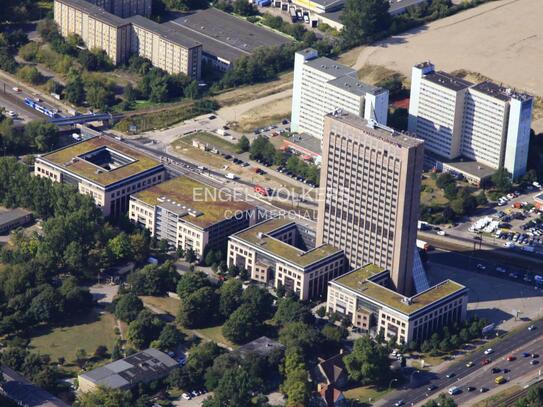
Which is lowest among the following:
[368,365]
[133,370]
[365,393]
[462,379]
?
[365,393]

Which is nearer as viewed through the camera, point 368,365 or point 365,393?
point 365,393

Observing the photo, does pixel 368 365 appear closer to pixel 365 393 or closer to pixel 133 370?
pixel 365 393

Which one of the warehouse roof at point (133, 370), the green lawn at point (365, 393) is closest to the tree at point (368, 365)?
the green lawn at point (365, 393)

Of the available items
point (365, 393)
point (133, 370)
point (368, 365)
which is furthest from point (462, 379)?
point (133, 370)

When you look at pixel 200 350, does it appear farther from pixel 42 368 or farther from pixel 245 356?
pixel 42 368

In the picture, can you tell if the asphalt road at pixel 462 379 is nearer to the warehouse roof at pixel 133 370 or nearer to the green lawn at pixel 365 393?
the green lawn at pixel 365 393

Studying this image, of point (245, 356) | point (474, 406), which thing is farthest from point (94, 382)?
point (474, 406)

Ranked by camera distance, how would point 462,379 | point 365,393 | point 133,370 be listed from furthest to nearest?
point 462,379
point 365,393
point 133,370
